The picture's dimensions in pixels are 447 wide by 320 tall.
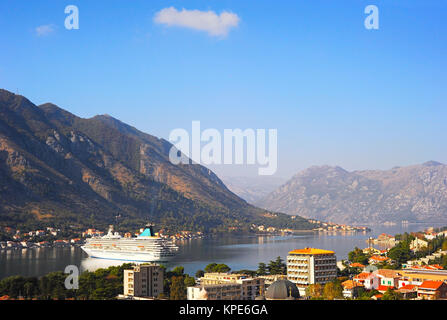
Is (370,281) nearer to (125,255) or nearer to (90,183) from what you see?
(125,255)

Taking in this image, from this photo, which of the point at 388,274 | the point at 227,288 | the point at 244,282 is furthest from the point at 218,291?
the point at 388,274

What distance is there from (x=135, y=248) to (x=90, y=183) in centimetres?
6295

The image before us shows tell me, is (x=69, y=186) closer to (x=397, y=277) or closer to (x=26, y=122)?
(x=26, y=122)

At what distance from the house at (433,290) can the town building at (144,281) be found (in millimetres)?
11849

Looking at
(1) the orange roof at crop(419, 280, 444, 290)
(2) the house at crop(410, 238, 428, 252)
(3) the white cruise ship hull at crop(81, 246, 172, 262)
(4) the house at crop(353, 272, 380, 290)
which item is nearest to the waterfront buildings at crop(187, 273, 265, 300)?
(4) the house at crop(353, 272, 380, 290)

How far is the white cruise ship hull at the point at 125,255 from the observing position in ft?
194

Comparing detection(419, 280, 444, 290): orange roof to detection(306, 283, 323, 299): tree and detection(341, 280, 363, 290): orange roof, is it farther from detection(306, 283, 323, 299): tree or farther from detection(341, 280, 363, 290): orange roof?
detection(306, 283, 323, 299): tree

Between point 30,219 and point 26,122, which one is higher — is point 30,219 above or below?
below

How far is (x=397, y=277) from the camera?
32.2 m

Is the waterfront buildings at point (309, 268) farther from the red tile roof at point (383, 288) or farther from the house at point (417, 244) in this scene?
the house at point (417, 244)

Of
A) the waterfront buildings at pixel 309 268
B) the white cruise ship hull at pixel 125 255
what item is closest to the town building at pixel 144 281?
the waterfront buildings at pixel 309 268
